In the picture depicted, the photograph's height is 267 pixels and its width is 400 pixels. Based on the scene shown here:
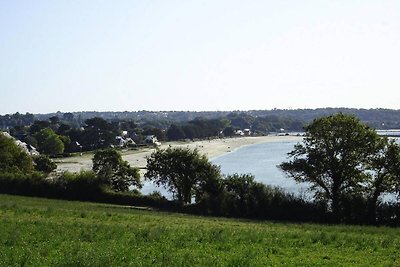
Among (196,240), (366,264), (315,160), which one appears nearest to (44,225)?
(196,240)

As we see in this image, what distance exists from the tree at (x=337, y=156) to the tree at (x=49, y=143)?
104 m

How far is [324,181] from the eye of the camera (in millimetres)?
46406

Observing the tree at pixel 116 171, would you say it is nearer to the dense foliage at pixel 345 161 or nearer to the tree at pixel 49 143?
the dense foliage at pixel 345 161

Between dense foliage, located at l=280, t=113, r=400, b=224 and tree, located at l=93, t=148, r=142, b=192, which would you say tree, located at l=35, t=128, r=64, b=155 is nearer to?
tree, located at l=93, t=148, r=142, b=192

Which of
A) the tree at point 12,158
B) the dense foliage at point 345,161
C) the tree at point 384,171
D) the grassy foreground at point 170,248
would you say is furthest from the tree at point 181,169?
the grassy foreground at point 170,248

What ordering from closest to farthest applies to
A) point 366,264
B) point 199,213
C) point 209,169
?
point 366,264 → point 199,213 → point 209,169

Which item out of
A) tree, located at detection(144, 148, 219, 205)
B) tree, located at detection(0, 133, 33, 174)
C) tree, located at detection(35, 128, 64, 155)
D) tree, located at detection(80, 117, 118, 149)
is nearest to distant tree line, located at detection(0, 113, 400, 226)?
tree, located at detection(144, 148, 219, 205)

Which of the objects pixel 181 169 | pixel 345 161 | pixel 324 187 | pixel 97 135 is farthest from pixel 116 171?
pixel 97 135

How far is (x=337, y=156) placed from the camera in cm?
4566

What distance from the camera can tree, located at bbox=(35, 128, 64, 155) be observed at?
139600mm

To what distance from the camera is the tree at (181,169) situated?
54219 mm

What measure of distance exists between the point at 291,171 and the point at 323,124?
15.9 ft

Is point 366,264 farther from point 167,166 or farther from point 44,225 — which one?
point 167,166

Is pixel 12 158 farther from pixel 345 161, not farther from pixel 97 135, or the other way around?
pixel 97 135
